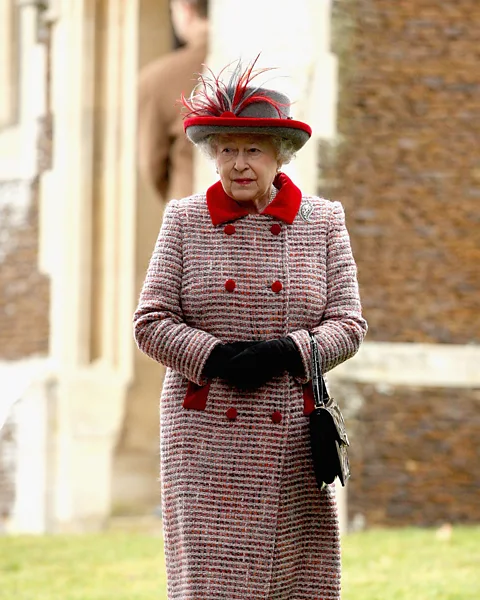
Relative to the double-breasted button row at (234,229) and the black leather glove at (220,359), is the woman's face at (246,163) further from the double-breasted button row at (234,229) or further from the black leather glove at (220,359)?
the black leather glove at (220,359)

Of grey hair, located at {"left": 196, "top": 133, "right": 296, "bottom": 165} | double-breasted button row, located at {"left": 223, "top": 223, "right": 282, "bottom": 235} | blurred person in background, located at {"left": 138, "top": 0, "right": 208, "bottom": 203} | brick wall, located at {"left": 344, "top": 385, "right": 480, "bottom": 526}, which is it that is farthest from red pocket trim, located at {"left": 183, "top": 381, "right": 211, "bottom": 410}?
blurred person in background, located at {"left": 138, "top": 0, "right": 208, "bottom": 203}

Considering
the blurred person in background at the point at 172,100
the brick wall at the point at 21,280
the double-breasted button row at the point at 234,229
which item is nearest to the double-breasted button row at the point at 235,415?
the double-breasted button row at the point at 234,229

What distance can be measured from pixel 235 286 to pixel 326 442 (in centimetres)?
45

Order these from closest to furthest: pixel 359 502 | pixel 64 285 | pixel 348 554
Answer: pixel 348 554, pixel 359 502, pixel 64 285

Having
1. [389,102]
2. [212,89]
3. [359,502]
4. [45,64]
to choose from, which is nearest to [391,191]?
[389,102]

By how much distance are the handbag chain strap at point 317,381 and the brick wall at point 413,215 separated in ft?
24.6

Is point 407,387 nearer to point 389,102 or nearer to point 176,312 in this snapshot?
point 389,102

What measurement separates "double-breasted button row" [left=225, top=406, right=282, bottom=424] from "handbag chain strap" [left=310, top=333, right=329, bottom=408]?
11cm

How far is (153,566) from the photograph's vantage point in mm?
9336

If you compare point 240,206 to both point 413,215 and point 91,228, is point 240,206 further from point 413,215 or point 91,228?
point 91,228

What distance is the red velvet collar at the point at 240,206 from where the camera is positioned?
4465 mm

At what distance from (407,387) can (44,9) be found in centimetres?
408

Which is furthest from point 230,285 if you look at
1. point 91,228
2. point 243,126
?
point 91,228

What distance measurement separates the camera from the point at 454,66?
40.0ft
